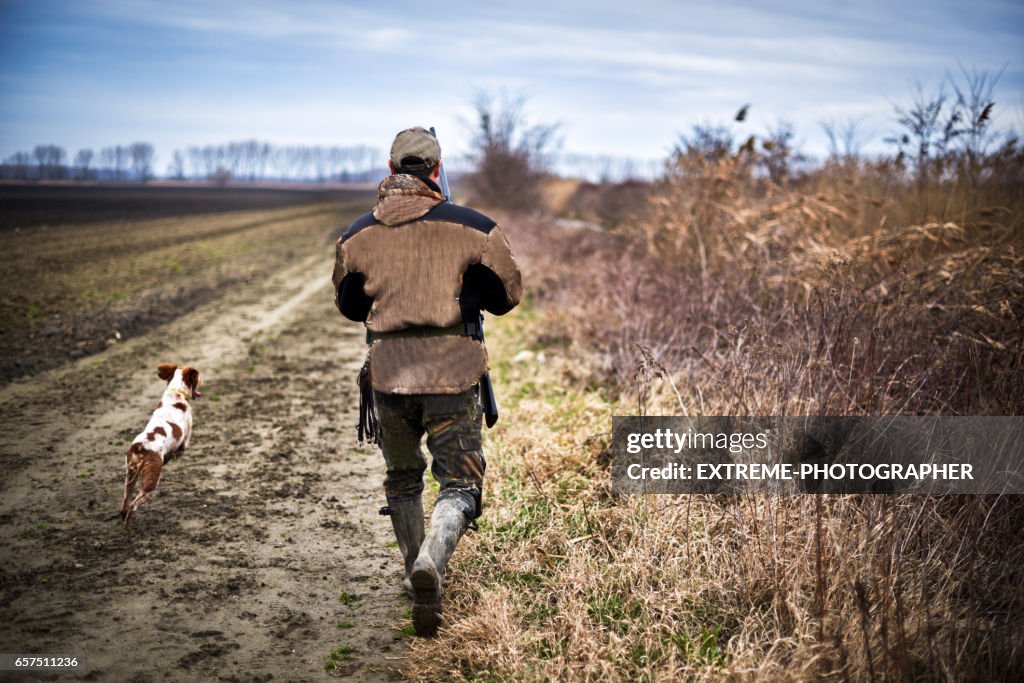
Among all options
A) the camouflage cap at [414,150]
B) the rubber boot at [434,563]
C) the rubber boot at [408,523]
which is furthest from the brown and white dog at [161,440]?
the camouflage cap at [414,150]

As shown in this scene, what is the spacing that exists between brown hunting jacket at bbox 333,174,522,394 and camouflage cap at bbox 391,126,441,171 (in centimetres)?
9

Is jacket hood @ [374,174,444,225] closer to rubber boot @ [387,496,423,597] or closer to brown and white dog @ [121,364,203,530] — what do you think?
rubber boot @ [387,496,423,597]

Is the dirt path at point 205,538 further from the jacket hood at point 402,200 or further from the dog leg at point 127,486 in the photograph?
the jacket hood at point 402,200

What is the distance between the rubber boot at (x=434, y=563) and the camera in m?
3.17

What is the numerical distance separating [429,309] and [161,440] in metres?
2.46

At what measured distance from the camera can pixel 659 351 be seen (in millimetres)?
6664

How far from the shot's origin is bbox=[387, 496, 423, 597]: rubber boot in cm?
364

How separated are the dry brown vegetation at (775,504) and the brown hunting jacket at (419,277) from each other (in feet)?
3.64

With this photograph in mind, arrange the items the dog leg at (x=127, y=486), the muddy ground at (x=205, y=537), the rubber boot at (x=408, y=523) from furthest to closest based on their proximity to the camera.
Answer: the dog leg at (x=127, y=486) < the rubber boot at (x=408, y=523) < the muddy ground at (x=205, y=537)

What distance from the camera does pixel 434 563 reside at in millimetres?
3201

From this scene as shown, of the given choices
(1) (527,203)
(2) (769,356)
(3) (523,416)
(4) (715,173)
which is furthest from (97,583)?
(1) (527,203)

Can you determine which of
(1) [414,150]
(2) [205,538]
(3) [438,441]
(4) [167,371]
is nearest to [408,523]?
(3) [438,441]

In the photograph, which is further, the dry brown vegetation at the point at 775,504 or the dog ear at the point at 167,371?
the dog ear at the point at 167,371

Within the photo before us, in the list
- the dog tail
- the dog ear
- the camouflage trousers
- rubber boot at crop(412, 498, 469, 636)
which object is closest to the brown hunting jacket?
the camouflage trousers
